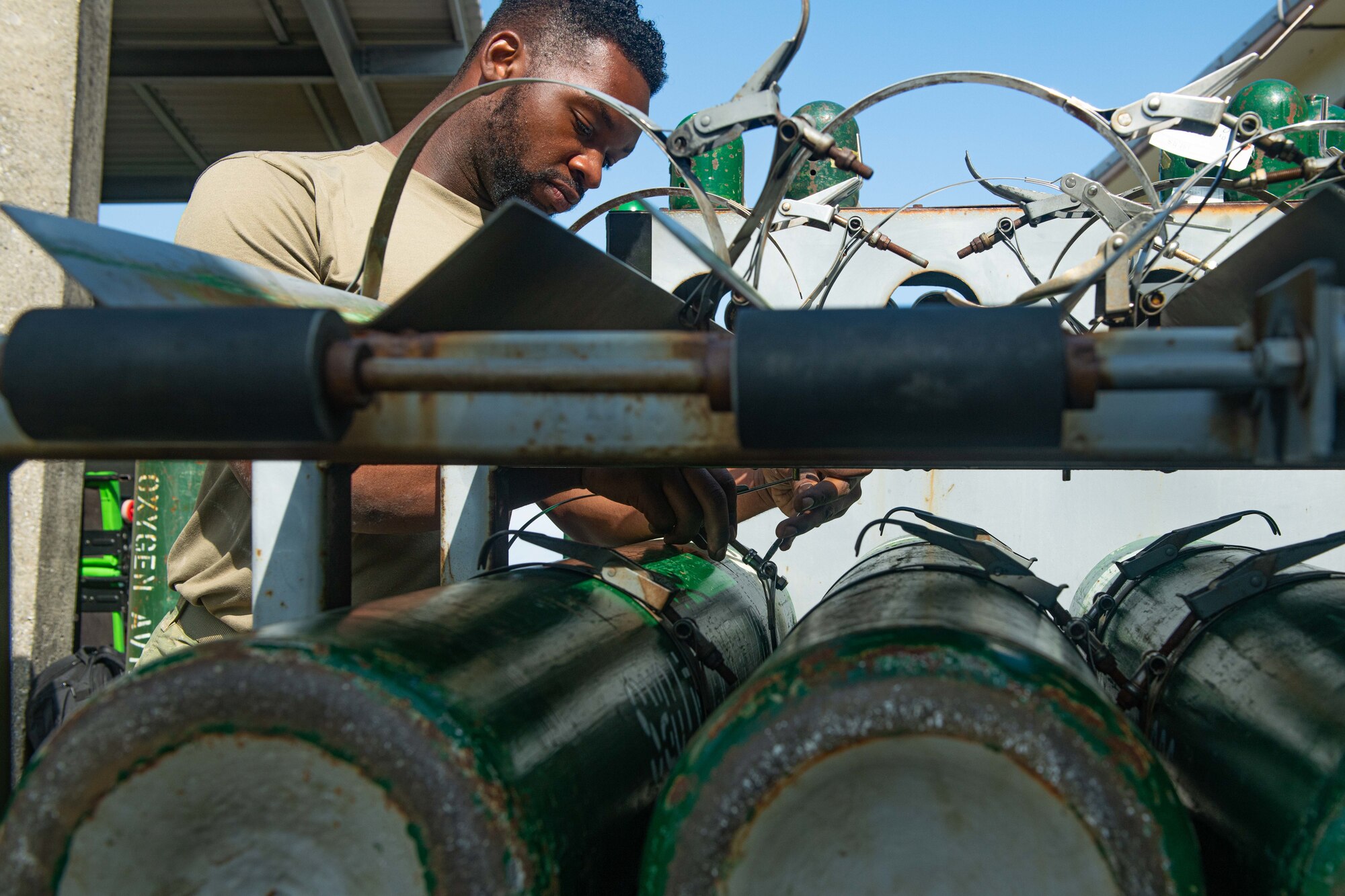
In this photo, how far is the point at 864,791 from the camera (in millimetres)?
776

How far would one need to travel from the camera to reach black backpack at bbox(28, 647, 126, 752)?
3205mm

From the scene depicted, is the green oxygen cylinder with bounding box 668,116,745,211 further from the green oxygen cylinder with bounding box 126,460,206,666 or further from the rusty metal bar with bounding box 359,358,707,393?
the rusty metal bar with bounding box 359,358,707,393

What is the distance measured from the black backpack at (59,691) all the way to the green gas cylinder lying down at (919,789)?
3041mm

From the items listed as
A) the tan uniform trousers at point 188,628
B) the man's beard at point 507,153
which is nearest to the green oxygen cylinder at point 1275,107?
the man's beard at point 507,153

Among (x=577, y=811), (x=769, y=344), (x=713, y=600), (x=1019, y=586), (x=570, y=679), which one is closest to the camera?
(x=769, y=344)

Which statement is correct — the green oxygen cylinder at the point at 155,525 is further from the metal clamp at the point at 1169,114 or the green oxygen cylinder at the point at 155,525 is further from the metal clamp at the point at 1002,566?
the metal clamp at the point at 1169,114

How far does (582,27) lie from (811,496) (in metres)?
1.27

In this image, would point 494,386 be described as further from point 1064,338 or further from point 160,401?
point 1064,338

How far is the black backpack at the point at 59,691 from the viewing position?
321 centimetres

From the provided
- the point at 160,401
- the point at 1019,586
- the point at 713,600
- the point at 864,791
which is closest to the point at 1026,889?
the point at 864,791

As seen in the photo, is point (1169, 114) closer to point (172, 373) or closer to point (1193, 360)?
point (1193, 360)

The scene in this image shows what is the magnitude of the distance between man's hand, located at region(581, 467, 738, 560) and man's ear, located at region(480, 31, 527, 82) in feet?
4.44

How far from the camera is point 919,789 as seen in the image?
0.77 meters

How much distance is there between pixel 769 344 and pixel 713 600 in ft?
3.46
